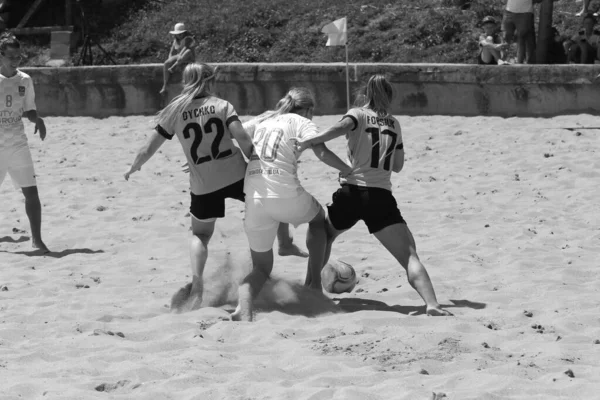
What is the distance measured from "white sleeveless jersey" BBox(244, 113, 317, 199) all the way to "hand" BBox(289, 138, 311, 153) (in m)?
0.02

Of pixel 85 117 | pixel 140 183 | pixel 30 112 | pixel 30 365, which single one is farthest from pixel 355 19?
pixel 30 365

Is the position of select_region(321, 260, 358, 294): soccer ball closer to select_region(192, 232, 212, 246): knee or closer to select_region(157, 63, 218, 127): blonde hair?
select_region(192, 232, 212, 246): knee

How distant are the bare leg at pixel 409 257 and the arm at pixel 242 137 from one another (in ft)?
3.18

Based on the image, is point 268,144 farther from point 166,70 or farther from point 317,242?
point 166,70

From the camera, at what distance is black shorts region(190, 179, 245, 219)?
6.91m

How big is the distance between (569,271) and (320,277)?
1.80 meters

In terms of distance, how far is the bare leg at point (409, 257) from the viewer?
6.54 m

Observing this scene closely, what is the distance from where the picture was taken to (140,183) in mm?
11500

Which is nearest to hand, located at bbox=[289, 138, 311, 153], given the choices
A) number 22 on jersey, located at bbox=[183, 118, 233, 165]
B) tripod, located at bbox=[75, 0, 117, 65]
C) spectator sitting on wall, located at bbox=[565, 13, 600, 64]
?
number 22 on jersey, located at bbox=[183, 118, 233, 165]

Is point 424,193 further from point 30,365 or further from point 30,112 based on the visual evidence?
point 30,365

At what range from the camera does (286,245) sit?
8328mm

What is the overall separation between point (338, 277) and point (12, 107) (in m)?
3.30

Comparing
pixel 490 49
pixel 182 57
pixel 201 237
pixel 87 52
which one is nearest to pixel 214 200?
pixel 201 237

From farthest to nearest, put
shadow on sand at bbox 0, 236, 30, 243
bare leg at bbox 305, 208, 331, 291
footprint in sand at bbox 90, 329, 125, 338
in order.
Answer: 1. shadow on sand at bbox 0, 236, 30, 243
2. bare leg at bbox 305, 208, 331, 291
3. footprint in sand at bbox 90, 329, 125, 338
